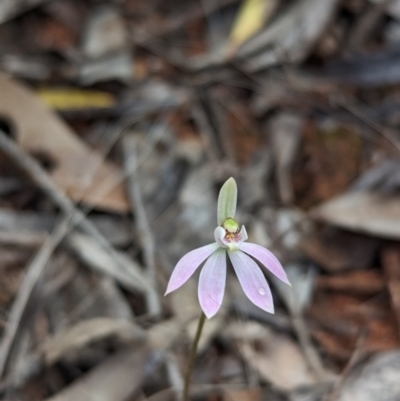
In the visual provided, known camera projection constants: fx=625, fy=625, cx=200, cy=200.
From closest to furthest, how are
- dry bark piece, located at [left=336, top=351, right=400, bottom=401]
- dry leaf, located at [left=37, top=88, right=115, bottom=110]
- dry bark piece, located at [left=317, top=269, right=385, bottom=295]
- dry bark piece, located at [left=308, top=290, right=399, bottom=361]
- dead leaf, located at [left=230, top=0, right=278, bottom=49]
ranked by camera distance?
dry bark piece, located at [left=336, top=351, right=400, bottom=401]
dry bark piece, located at [left=308, top=290, right=399, bottom=361]
dry bark piece, located at [left=317, top=269, right=385, bottom=295]
dry leaf, located at [left=37, top=88, right=115, bottom=110]
dead leaf, located at [left=230, top=0, right=278, bottom=49]

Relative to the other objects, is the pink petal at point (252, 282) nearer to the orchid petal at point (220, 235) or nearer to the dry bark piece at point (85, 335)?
the orchid petal at point (220, 235)

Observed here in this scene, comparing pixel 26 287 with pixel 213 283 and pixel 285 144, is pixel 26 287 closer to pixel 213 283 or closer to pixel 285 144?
pixel 213 283

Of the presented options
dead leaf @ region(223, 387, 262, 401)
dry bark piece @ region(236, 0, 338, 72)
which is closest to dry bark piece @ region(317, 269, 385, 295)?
dead leaf @ region(223, 387, 262, 401)

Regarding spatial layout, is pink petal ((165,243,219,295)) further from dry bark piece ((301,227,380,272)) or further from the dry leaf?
the dry leaf

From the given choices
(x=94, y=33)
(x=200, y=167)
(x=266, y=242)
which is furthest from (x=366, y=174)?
(x=94, y=33)

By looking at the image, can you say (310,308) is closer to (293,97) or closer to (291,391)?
(291,391)

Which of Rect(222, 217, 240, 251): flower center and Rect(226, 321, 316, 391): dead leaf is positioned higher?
Rect(222, 217, 240, 251): flower center

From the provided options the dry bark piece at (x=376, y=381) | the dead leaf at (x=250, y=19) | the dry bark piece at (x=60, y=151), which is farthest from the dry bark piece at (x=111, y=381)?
the dead leaf at (x=250, y=19)
